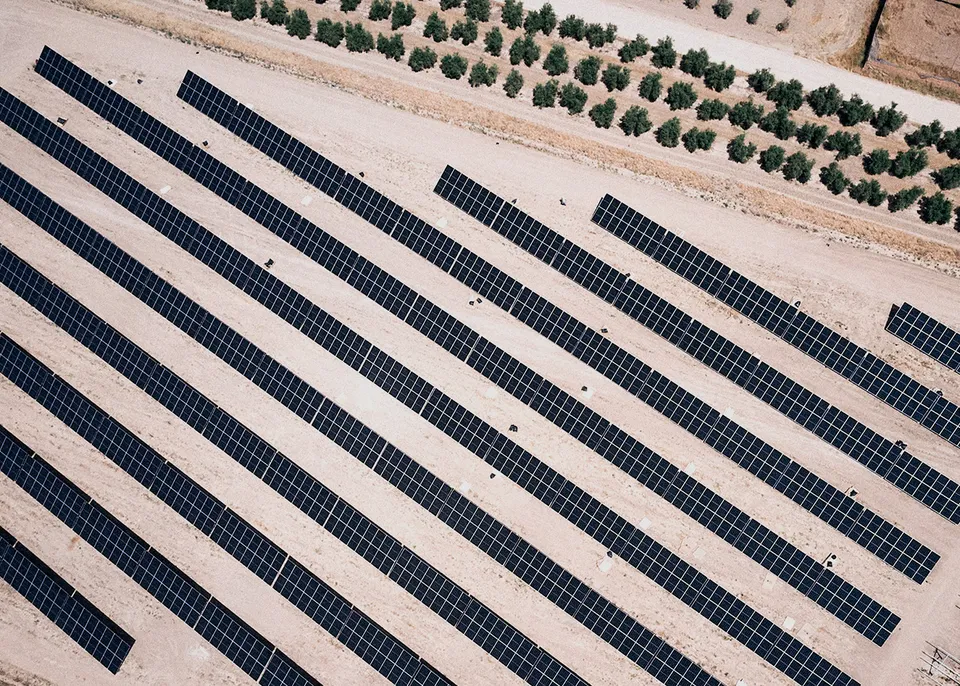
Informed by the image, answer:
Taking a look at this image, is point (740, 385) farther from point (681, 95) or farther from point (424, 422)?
point (424, 422)

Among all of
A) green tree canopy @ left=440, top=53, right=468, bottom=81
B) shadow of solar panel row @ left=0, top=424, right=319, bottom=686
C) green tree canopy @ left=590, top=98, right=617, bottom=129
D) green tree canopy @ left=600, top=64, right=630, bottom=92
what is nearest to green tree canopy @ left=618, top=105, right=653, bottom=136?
green tree canopy @ left=590, top=98, right=617, bottom=129

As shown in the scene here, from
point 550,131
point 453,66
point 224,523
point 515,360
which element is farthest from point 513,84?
point 224,523

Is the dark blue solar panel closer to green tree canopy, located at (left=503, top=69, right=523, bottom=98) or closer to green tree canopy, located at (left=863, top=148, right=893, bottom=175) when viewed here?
green tree canopy, located at (left=503, top=69, right=523, bottom=98)

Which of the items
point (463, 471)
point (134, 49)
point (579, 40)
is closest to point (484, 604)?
point (463, 471)

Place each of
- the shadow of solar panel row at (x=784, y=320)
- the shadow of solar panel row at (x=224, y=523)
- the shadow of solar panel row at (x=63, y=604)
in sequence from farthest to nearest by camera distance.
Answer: the shadow of solar panel row at (x=63, y=604) < the shadow of solar panel row at (x=224, y=523) < the shadow of solar panel row at (x=784, y=320)

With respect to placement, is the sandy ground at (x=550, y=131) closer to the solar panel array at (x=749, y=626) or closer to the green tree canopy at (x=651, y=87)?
the green tree canopy at (x=651, y=87)

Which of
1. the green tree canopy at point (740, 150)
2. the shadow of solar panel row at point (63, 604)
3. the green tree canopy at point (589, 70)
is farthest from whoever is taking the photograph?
the green tree canopy at point (589, 70)

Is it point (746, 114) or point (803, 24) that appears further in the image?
point (803, 24)

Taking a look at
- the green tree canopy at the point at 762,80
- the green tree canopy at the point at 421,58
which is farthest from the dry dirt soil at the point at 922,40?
the green tree canopy at the point at 421,58
